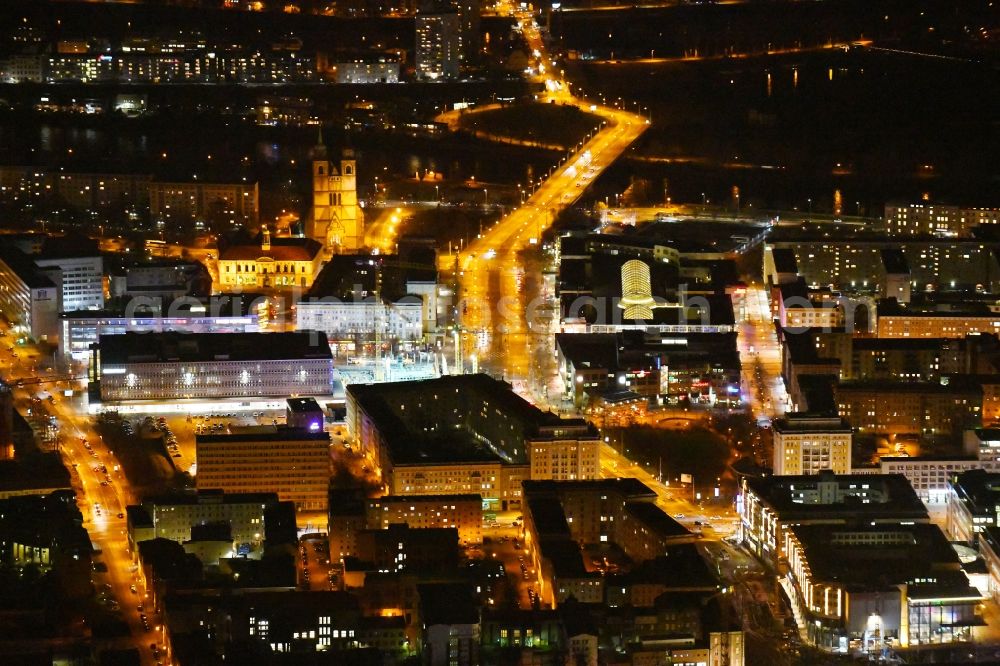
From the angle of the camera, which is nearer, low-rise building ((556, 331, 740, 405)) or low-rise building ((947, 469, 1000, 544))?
low-rise building ((947, 469, 1000, 544))

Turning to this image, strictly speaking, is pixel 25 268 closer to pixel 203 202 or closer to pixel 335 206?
pixel 335 206

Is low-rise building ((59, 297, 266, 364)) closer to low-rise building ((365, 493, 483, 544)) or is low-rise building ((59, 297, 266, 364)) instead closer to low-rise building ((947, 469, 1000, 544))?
low-rise building ((365, 493, 483, 544))

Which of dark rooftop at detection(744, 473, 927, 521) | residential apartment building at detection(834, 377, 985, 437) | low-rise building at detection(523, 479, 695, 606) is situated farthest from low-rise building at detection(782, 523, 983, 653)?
residential apartment building at detection(834, 377, 985, 437)

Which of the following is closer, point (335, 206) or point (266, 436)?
point (266, 436)

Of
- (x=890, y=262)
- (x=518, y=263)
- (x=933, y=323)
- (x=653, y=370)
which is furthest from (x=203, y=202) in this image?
(x=933, y=323)

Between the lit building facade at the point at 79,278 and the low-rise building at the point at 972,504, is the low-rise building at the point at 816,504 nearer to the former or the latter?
the low-rise building at the point at 972,504

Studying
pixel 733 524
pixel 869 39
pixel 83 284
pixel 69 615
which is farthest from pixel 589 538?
pixel 869 39
